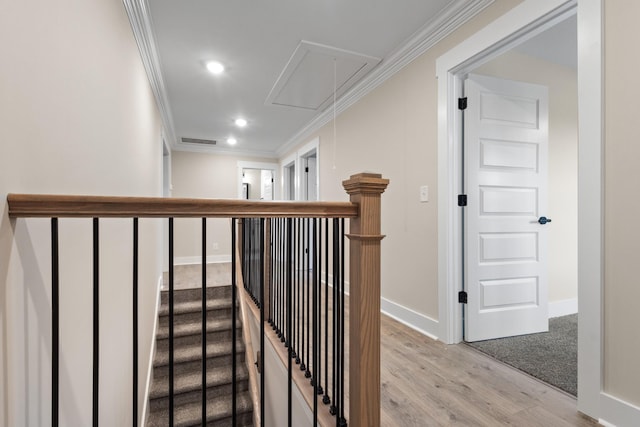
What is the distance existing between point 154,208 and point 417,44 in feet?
7.93

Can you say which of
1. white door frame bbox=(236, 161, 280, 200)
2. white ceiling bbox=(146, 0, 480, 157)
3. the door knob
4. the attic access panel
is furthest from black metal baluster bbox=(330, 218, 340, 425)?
white door frame bbox=(236, 161, 280, 200)

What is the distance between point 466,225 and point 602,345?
1029 millimetres

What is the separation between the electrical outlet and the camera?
2426mm

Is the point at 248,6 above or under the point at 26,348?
above

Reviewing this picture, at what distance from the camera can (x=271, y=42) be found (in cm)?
251

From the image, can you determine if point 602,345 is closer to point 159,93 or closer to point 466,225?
point 466,225

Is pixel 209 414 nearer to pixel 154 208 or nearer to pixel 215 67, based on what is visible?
pixel 154 208

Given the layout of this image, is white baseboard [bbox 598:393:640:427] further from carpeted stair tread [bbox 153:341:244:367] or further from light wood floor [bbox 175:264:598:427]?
carpeted stair tread [bbox 153:341:244:367]

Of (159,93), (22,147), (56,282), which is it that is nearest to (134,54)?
(159,93)

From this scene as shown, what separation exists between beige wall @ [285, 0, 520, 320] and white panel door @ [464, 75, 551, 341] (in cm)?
26

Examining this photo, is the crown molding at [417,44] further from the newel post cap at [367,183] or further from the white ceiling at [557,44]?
the newel post cap at [367,183]

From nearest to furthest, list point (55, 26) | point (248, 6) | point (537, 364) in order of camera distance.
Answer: point (55, 26) < point (537, 364) < point (248, 6)

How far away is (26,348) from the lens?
779 millimetres

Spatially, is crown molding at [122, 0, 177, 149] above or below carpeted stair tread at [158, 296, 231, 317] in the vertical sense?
above
